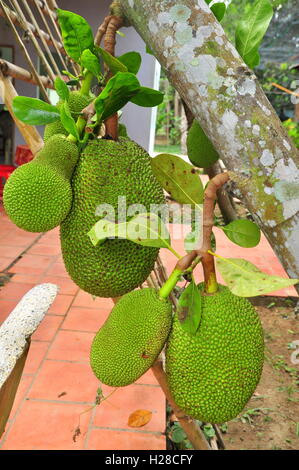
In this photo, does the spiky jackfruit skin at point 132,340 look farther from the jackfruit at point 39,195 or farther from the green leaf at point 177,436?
the green leaf at point 177,436

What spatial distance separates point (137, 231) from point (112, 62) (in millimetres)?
164

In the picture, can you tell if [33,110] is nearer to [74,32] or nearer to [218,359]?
[74,32]

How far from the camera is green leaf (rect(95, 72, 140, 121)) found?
0.41 meters

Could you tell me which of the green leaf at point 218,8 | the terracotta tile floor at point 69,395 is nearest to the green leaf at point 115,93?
the green leaf at point 218,8

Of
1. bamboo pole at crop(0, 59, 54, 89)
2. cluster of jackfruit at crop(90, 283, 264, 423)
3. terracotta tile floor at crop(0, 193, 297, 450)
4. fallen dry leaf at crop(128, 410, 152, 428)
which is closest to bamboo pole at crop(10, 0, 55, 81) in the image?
bamboo pole at crop(0, 59, 54, 89)

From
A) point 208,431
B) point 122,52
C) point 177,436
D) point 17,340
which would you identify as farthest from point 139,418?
point 122,52

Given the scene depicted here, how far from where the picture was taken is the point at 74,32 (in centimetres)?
44

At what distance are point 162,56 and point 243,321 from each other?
254mm

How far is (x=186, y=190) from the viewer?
471 mm

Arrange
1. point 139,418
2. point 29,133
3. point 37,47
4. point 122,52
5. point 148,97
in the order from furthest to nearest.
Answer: point 122,52
point 139,418
point 37,47
point 29,133
point 148,97

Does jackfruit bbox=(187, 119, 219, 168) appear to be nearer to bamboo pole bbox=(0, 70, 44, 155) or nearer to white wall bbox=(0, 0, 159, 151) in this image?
bamboo pole bbox=(0, 70, 44, 155)

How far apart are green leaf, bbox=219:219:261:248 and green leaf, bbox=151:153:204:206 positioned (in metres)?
0.05

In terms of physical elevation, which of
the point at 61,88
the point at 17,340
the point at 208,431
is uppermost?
the point at 61,88
